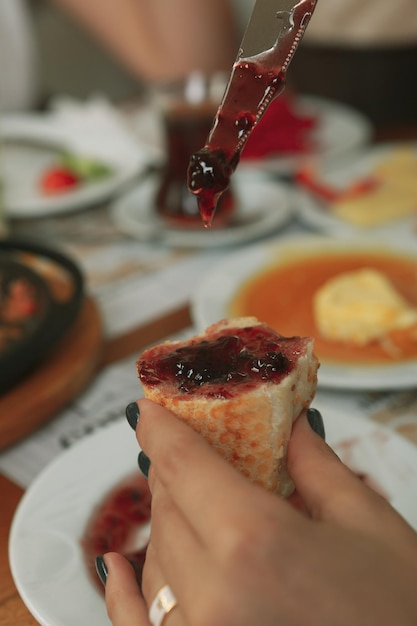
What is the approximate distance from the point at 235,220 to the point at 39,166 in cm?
68

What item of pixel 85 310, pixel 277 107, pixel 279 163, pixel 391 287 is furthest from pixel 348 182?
pixel 85 310

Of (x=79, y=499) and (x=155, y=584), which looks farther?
(x=79, y=499)

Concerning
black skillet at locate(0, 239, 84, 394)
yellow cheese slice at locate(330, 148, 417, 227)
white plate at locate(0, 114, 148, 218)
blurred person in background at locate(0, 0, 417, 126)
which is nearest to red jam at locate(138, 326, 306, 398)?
black skillet at locate(0, 239, 84, 394)

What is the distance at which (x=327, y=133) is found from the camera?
2.29 m

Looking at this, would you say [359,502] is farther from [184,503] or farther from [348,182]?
[348,182]

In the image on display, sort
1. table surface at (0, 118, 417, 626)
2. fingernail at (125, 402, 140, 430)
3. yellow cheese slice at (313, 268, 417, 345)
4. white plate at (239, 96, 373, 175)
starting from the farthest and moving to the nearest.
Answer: white plate at (239, 96, 373, 175), yellow cheese slice at (313, 268, 417, 345), table surface at (0, 118, 417, 626), fingernail at (125, 402, 140, 430)

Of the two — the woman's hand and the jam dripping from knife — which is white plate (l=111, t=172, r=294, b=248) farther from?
the woman's hand

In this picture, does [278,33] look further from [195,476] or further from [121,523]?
[121,523]

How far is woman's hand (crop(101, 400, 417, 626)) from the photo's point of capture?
49 cm

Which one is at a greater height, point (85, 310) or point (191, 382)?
point (191, 382)

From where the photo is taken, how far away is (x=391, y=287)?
4.34 ft

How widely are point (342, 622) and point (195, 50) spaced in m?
2.72

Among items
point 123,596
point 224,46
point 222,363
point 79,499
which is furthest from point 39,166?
point 123,596

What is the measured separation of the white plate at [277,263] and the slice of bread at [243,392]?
0.36 m
